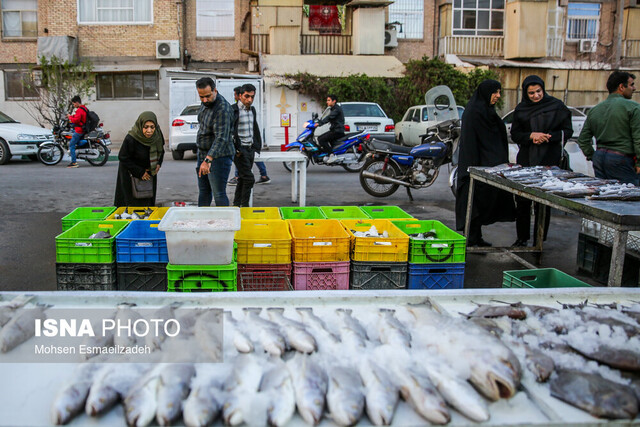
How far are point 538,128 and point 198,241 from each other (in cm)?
439

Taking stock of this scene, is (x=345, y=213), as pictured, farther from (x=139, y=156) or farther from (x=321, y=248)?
(x=139, y=156)

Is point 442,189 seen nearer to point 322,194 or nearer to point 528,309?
point 322,194

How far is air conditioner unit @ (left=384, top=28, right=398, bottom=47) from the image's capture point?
26.9 meters

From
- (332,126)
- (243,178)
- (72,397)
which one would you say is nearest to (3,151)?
(332,126)

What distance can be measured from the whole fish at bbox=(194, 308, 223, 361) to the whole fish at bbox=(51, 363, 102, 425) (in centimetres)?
42

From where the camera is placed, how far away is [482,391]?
2164 mm

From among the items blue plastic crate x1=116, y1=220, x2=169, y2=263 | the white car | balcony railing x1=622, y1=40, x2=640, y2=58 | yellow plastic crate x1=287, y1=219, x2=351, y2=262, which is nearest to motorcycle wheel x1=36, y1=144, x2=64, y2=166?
the white car

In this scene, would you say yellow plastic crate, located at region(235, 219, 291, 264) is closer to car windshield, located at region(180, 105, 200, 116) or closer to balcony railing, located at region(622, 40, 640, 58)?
car windshield, located at region(180, 105, 200, 116)

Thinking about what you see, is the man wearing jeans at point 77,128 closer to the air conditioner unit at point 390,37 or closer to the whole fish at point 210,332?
the whole fish at point 210,332

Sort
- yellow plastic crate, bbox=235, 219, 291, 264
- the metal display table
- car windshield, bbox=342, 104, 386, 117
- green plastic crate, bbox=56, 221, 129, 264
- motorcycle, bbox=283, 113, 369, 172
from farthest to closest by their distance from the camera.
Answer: car windshield, bbox=342, 104, 386, 117 → motorcycle, bbox=283, 113, 369, 172 → yellow plastic crate, bbox=235, 219, 291, 264 → green plastic crate, bbox=56, 221, 129, 264 → the metal display table

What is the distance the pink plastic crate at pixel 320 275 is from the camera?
15.4ft

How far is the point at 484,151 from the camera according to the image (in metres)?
6.79

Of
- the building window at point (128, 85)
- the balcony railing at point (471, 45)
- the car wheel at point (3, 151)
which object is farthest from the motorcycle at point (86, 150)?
the balcony railing at point (471, 45)

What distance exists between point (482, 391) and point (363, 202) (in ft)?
27.3
